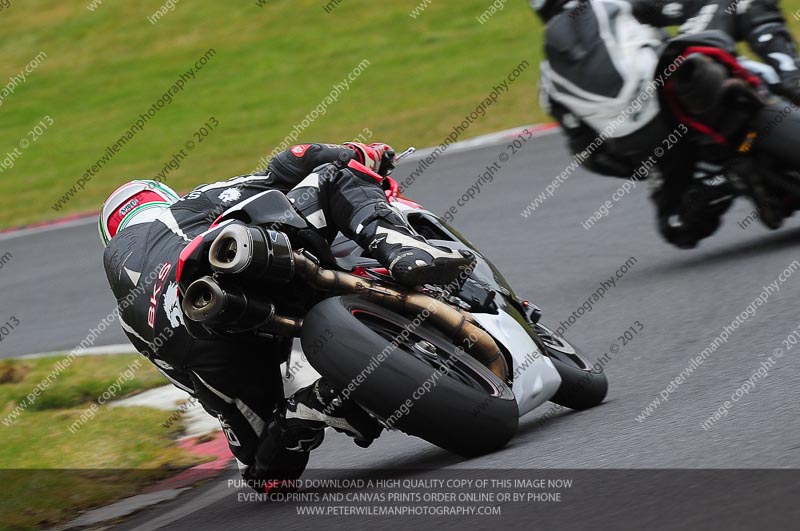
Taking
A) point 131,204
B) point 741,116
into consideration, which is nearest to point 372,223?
point 131,204

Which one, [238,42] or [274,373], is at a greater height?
[274,373]

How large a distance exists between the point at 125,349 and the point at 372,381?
415 centimetres

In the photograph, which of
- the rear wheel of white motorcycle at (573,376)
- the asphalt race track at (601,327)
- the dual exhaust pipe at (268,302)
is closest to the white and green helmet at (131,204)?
the dual exhaust pipe at (268,302)

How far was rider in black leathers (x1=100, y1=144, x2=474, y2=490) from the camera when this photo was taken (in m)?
4.15

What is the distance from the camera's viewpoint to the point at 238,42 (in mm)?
22016

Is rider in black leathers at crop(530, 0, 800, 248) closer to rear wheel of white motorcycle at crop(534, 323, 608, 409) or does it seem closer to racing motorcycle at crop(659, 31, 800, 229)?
racing motorcycle at crop(659, 31, 800, 229)

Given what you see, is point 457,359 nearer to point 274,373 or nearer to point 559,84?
point 274,373

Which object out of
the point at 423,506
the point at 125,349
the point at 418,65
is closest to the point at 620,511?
the point at 423,506

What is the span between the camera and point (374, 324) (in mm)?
4102

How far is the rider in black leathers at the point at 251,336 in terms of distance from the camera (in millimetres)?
4148

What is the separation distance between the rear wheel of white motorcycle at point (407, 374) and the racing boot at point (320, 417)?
0.17 m

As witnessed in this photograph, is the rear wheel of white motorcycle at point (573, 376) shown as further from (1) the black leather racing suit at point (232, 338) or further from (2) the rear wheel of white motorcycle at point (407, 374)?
(1) the black leather racing suit at point (232, 338)

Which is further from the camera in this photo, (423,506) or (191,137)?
(191,137)

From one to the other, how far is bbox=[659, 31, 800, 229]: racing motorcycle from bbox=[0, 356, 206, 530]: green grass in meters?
3.04
